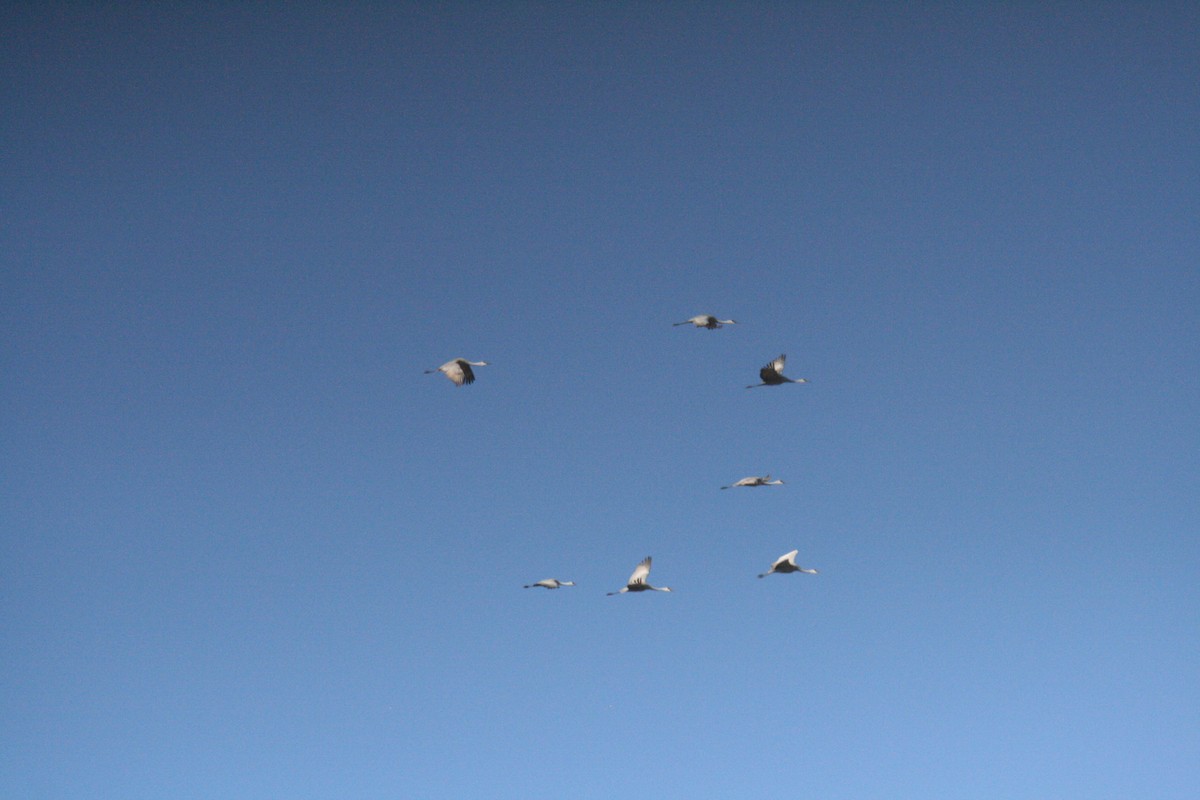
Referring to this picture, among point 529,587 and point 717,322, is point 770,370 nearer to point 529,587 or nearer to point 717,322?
point 717,322

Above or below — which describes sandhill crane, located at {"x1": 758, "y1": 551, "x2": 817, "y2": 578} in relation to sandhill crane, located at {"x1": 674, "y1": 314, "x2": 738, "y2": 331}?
below

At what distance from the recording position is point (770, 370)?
130 ft

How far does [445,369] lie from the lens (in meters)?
37.9

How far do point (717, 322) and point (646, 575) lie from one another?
9.99 metres

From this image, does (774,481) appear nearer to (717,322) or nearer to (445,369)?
(717,322)

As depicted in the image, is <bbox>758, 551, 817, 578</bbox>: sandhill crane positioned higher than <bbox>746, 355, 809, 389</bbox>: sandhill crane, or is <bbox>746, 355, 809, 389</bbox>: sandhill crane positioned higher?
<bbox>746, 355, 809, 389</bbox>: sandhill crane

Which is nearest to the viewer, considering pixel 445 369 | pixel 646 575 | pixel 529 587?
pixel 445 369

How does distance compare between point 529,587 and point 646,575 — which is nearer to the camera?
point 529,587

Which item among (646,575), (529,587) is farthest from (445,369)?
(646,575)

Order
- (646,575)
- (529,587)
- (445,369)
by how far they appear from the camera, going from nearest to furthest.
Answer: (445,369) → (529,587) → (646,575)

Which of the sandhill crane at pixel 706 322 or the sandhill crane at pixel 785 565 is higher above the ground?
the sandhill crane at pixel 706 322

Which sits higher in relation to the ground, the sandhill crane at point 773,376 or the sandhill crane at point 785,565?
the sandhill crane at point 773,376

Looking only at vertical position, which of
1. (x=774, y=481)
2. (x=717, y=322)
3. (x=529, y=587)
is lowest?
Result: (x=529, y=587)

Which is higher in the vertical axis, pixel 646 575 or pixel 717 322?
pixel 717 322
